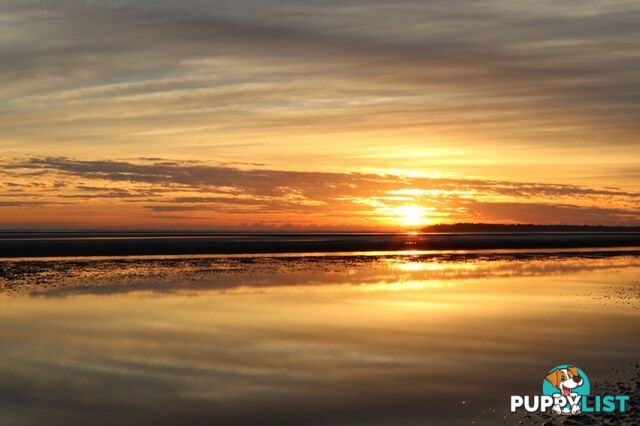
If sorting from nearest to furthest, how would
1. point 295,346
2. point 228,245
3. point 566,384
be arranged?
point 566,384, point 295,346, point 228,245

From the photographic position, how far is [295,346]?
59.4 feet

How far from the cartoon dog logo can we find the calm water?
11.7 inches

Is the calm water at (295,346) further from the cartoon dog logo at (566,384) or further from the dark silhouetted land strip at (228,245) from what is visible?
the dark silhouetted land strip at (228,245)

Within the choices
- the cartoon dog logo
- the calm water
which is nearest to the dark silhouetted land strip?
the calm water

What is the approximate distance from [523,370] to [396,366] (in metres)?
2.77

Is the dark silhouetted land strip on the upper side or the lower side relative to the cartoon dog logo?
upper

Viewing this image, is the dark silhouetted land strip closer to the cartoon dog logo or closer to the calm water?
the calm water

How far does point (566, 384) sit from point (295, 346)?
707 centimetres

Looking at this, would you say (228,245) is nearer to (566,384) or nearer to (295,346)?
(295,346)

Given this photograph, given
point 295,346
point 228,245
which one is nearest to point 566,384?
point 295,346

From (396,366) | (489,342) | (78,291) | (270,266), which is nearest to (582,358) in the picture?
(489,342)

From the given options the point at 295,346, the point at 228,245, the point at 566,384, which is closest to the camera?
the point at 566,384

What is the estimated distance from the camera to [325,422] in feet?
38.5

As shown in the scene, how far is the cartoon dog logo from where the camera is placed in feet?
40.6
